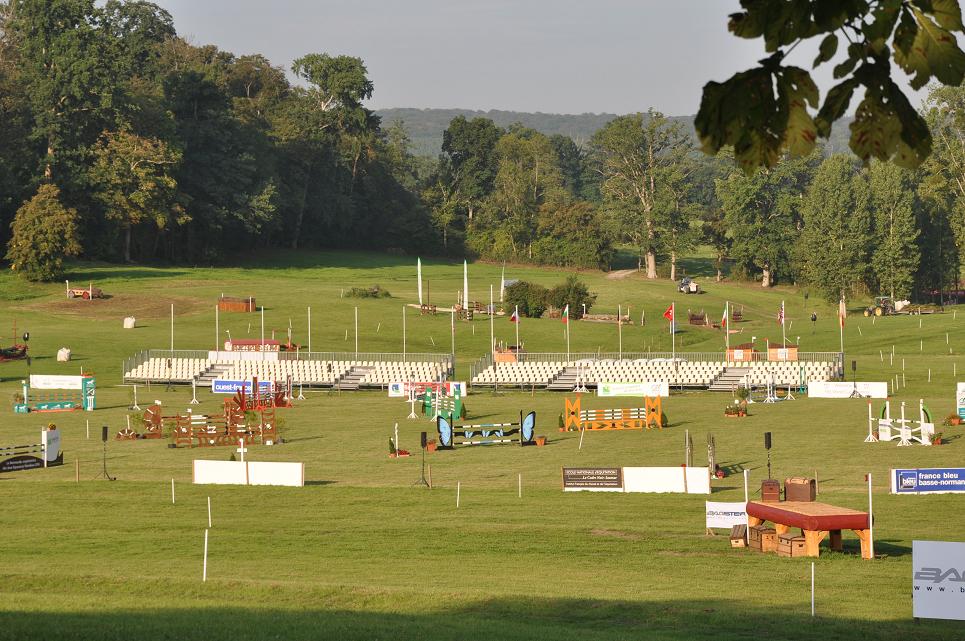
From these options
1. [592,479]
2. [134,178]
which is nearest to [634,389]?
[592,479]

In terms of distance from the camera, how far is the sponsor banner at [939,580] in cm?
1812

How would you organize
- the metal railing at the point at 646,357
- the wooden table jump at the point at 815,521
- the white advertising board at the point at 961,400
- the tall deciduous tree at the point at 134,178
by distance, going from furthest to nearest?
the tall deciduous tree at the point at 134,178 < the metal railing at the point at 646,357 < the white advertising board at the point at 961,400 < the wooden table jump at the point at 815,521

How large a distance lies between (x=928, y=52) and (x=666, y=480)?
32.1 metres

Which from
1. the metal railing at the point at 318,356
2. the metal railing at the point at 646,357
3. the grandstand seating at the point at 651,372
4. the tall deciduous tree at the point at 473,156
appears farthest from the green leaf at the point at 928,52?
the tall deciduous tree at the point at 473,156

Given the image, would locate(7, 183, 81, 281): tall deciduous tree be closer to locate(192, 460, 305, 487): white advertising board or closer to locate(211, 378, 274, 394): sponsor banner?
locate(211, 378, 274, 394): sponsor banner

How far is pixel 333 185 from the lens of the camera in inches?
5984

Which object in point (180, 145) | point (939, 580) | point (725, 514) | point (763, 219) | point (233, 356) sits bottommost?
point (725, 514)

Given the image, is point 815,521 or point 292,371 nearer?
point 815,521

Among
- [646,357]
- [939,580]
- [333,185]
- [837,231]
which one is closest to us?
[939,580]

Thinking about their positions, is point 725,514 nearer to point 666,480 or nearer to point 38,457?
point 666,480

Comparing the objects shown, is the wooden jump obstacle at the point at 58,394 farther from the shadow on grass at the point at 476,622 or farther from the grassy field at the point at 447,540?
the shadow on grass at the point at 476,622

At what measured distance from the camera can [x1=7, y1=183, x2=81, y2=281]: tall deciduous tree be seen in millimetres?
106125

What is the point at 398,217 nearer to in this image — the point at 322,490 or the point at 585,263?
the point at 585,263

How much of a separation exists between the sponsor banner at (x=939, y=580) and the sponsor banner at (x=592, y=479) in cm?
1814
